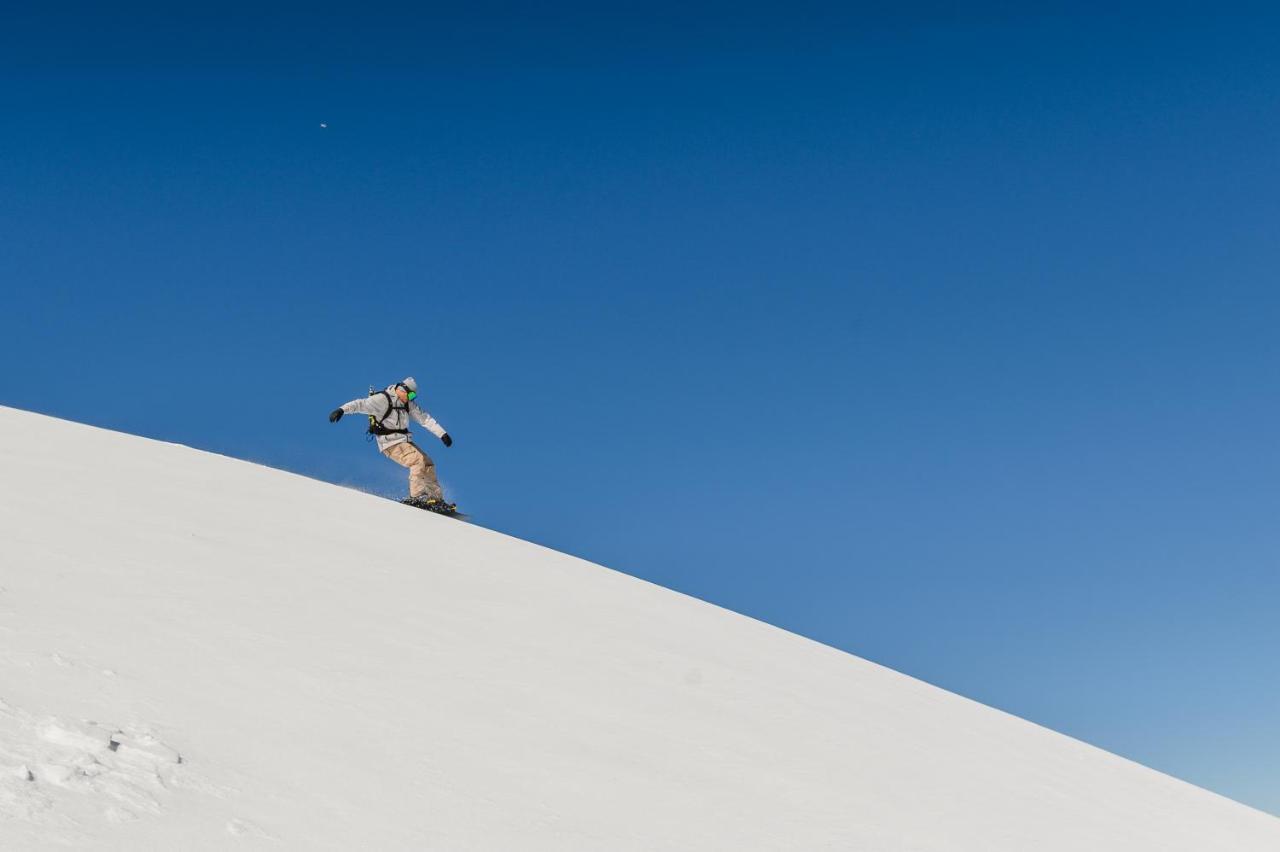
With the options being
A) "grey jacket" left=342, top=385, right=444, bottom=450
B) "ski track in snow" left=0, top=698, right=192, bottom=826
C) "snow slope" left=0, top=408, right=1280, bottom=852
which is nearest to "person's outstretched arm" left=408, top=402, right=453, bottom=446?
"grey jacket" left=342, top=385, right=444, bottom=450

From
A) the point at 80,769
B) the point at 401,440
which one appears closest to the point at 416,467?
the point at 401,440

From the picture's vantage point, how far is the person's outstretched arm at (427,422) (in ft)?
39.9

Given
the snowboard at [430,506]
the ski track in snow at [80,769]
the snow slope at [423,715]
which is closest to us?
the ski track in snow at [80,769]

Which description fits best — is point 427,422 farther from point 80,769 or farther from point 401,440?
point 80,769

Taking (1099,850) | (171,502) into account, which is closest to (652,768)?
(1099,850)

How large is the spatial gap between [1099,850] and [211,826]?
14.5ft

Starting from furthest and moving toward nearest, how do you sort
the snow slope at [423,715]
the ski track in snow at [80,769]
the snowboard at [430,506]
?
1. the snowboard at [430,506]
2. the snow slope at [423,715]
3. the ski track in snow at [80,769]

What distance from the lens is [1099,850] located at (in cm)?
551

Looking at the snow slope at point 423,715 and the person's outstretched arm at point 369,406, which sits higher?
the person's outstretched arm at point 369,406

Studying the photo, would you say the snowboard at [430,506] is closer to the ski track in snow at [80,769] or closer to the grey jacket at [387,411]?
the grey jacket at [387,411]

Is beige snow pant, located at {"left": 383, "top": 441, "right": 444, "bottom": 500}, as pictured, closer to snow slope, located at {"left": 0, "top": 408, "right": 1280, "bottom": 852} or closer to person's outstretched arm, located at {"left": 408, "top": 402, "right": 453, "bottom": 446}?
person's outstretched arm, located at {"left": 408, "top": 402, "right": 453, "bottom": 446}

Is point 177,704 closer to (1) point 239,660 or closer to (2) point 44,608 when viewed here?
(1) point 239,660

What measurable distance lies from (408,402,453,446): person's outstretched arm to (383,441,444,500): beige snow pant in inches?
11.9

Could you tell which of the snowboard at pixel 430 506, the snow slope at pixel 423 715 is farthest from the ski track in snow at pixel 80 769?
the snowboard at pixel 430 506
